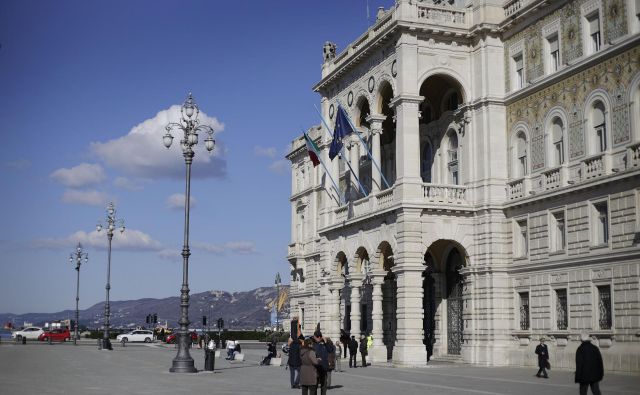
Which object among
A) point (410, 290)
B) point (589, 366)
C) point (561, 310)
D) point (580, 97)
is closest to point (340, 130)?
point (410, 290)

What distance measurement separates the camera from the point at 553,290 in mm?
39562

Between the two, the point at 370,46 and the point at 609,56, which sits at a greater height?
the point at 370,46

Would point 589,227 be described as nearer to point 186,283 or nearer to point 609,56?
point 609,56

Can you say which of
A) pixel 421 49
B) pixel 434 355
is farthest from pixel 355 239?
pixel 421 49

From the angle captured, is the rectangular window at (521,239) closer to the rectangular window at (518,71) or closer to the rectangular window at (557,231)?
the rectangular window at (557,231)

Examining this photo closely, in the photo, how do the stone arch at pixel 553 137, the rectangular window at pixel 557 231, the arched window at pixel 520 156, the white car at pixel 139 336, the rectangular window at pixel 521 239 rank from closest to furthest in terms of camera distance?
the rectangular window at pixel 557 231 → the stone arch at pixel 553 137 → the rectangular window at pixel 521 239 → the arched window at pixel 520 156 → the white car at pixel 139 336

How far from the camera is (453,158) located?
47.8m

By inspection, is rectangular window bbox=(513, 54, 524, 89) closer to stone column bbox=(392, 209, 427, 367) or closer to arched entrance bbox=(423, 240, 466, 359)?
stone column bbox=(392, 209, 427, 367)

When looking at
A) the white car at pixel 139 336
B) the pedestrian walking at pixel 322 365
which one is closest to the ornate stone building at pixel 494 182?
the pedestrian walking at pixel 322 365

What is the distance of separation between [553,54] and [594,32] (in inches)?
129

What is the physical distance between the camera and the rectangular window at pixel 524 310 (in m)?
42.1

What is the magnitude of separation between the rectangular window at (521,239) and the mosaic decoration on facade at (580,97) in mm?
4873

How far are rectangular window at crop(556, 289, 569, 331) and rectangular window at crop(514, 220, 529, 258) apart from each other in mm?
3465

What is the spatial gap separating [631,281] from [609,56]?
9.26m
